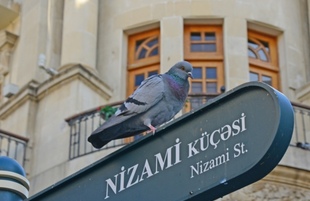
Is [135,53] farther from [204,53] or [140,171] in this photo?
[140,171]

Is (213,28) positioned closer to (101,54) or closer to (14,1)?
(101,54)

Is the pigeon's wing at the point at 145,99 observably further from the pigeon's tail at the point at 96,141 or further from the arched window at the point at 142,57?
the arched window at the point at 142,57

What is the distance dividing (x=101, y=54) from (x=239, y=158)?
41.4 ft

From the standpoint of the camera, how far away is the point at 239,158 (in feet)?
9.68

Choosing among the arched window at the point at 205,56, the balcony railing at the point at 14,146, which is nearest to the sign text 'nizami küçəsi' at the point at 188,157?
the arched window at the point at 205,56

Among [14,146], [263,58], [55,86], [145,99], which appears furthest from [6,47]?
[145,99]

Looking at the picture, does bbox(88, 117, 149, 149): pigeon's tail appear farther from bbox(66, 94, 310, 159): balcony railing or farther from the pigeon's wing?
bbox(66, 94, 310, 159): balcony railing

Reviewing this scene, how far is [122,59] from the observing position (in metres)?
15.1

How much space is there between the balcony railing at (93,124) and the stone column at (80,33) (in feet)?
5.14

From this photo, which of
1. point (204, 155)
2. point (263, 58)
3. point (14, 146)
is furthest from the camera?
point (263, 58)

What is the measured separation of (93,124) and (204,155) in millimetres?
10430

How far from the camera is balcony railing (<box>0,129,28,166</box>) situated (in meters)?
14.1

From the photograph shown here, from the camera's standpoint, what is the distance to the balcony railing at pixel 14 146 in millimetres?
14105

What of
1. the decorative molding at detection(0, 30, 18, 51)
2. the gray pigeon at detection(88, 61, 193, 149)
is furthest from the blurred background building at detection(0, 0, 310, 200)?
the gray pigeon at detection(88, 61, 193, 149)
